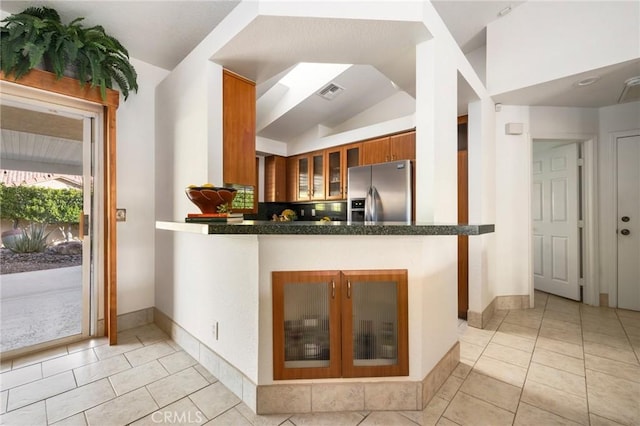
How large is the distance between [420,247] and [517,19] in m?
2.82

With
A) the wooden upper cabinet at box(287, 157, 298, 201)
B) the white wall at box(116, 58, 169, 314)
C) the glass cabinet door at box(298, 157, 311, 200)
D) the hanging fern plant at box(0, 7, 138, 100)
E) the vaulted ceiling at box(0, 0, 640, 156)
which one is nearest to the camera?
the vaulted ceiling at box(0, 0, 640, 156)

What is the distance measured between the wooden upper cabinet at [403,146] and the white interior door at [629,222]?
89.9 inches

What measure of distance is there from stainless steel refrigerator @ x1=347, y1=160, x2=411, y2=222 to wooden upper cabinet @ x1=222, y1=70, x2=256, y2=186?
1657 mm

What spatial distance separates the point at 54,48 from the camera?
6.55 ft

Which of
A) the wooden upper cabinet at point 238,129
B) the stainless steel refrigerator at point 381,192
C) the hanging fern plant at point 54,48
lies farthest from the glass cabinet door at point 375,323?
the hanging fern plant at point 54,48

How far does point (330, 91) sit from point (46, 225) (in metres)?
3.41

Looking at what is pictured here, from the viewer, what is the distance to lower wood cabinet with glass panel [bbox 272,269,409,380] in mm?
1535

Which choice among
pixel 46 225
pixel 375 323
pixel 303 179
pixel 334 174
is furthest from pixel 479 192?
pixel 46 225

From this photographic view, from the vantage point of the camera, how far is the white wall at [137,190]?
8.70 ft

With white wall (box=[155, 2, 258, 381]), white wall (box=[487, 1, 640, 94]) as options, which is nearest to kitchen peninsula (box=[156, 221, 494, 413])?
white wall (box=[155, 2, 258, 381])

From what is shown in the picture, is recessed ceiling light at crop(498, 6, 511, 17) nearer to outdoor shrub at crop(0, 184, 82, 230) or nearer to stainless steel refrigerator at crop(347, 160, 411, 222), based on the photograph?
stainless steel refrigerator at crop(347, 160, 411, 222)

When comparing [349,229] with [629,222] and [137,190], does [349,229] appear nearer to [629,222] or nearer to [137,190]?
[137,190]

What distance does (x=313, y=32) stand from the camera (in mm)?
1676

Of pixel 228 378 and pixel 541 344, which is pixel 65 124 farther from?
pixel 541 344
